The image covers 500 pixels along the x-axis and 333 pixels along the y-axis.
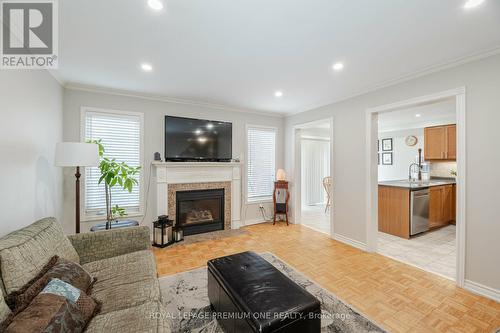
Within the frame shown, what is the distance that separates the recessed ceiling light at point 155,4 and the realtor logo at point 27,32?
740mm

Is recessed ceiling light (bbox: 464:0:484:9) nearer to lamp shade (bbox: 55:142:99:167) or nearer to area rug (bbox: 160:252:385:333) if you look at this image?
area rug (bbox: 160:252:385:333)

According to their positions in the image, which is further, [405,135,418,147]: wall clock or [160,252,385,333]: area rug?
[405,135,418,147]: wall clock

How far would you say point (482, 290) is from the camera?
225 centimetres

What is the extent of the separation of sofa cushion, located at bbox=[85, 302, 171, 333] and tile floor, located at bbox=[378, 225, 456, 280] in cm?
326

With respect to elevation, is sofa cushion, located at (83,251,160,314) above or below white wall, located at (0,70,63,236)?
below

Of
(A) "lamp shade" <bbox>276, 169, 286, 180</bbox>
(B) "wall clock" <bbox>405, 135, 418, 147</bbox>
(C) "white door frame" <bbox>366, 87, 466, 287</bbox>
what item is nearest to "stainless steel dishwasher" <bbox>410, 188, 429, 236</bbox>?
(C) "white door frame" <bbox>366, 87, 466, 287</bbox>

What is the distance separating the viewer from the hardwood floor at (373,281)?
6.22 ft

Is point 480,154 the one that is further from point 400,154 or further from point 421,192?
point 400,154

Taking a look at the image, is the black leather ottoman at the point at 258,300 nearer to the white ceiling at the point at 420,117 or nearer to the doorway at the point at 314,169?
the white ceiling at the point at 420,117

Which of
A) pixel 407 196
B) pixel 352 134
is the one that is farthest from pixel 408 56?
pixel 407 196

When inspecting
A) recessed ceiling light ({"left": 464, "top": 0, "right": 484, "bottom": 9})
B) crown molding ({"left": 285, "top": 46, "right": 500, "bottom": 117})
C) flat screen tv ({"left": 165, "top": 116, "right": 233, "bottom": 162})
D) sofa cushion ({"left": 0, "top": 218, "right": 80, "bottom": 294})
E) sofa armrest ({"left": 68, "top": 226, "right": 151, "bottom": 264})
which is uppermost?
recessed ceiling light ({"left": 464, "top": 0, "right": 484, "bottom": 9})

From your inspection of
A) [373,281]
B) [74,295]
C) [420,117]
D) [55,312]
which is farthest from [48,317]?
[420,117]

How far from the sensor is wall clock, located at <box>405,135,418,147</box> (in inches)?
241

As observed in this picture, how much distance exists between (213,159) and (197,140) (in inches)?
19.5
